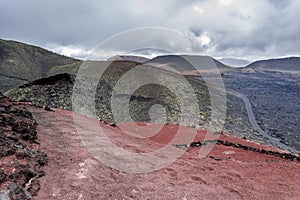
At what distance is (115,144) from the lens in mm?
9875

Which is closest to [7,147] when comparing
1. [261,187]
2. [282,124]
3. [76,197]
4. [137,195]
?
[76,197]

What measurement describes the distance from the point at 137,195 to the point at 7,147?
358cm

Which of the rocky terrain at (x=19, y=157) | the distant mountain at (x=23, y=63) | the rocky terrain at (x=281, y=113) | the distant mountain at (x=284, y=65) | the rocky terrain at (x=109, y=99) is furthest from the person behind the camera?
the distant mountain at (x=284, y=65)

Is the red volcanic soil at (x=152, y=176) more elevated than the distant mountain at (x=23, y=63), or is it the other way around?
the distant mountain at (x=23, y=63)

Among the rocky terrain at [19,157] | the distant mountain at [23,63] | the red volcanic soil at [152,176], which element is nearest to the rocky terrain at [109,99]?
the red volcanic soil at [152,176]

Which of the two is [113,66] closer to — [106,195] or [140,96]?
[140,96]

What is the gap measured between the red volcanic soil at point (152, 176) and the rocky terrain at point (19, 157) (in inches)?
9.1

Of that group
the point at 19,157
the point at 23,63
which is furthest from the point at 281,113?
the point at 23,63

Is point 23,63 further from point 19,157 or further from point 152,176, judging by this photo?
point 152,176

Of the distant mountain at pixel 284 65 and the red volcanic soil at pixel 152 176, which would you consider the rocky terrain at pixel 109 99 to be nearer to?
the red volcanic soil at pixel 152 176

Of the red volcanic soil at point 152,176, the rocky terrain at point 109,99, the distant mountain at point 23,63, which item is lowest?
the red volcanic soil at point 152,176

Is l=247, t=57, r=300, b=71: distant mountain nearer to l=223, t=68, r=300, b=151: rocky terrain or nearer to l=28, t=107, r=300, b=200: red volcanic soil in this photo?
l=223, t=68, r=300, b=151: rocky terrain

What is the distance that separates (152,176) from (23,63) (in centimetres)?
4163

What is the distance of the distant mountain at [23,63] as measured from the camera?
35.3m
